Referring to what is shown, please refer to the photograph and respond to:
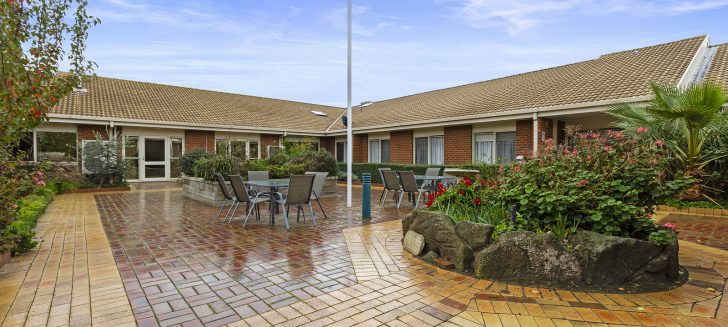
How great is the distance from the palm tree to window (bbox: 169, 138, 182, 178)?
15.4 m

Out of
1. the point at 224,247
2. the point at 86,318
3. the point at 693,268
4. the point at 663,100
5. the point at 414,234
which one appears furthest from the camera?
the point at 663,100

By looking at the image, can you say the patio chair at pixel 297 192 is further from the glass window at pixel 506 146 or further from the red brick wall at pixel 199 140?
the red brick wall at pixel 199 140

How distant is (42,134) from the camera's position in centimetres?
1270

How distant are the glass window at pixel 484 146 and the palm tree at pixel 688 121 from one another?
4691 millimetres

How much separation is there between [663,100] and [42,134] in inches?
691

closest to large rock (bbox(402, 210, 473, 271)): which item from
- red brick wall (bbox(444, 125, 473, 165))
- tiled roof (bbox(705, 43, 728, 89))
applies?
tiled roof (bbox(705, 43, 728, 89))

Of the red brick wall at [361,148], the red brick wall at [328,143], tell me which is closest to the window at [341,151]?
the red brick wall at [328,143]

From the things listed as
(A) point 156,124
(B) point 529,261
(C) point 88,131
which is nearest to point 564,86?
(B) point 529,261

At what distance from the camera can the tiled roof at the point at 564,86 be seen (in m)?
10.2

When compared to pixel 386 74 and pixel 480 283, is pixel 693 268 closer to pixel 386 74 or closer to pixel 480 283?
pixel 480 283

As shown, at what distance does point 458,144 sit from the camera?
1338cm

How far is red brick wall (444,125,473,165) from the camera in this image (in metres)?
13.1

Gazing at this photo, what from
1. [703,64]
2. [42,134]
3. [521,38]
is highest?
[521,38]

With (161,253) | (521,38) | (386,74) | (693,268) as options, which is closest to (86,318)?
(161,253)
